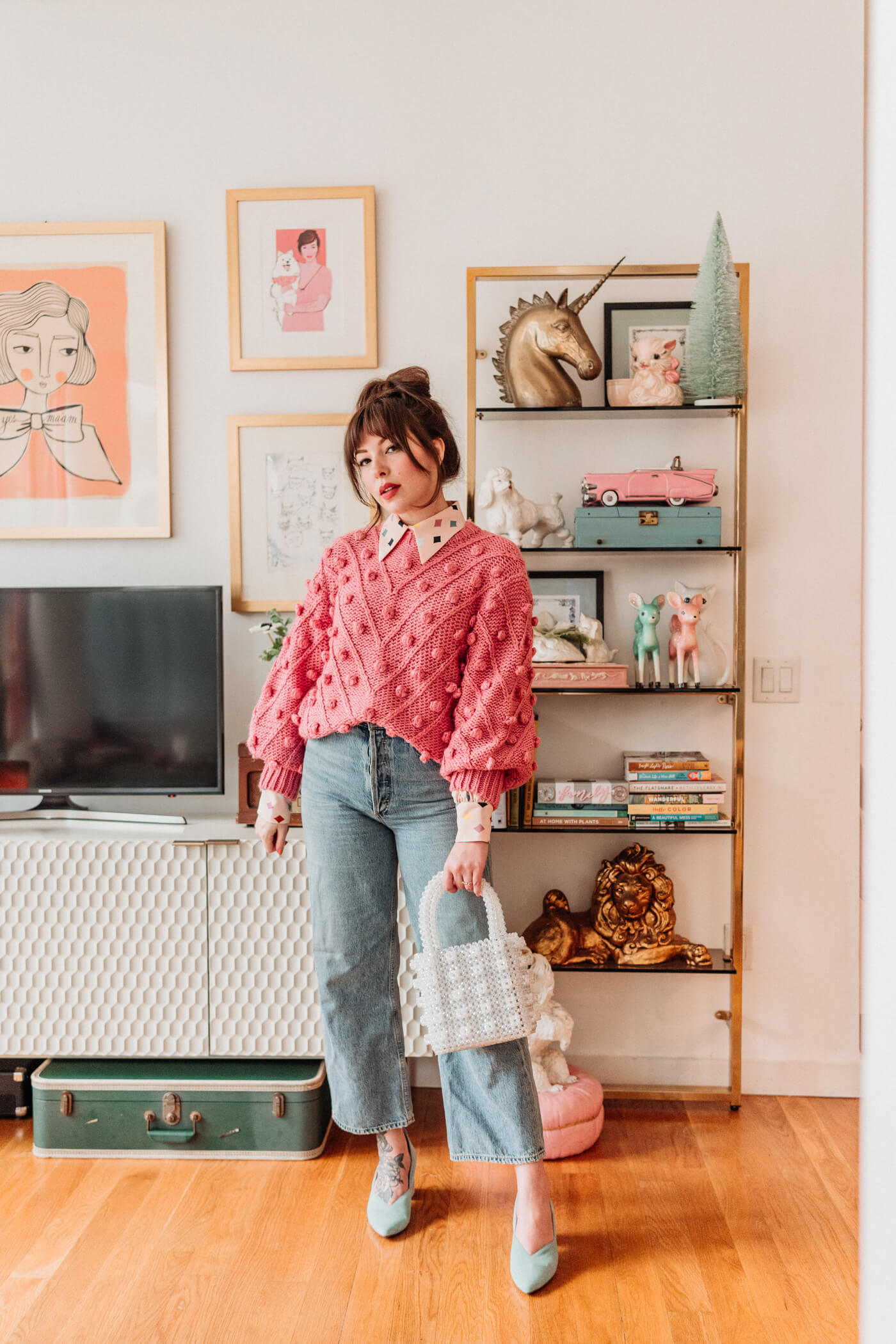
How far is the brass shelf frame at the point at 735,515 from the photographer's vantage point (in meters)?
2.08

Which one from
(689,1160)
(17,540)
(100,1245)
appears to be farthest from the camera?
(17,540)

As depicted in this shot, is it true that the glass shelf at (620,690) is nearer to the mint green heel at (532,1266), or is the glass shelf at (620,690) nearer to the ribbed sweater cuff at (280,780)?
the ribbed sweater cuff at (280,780)

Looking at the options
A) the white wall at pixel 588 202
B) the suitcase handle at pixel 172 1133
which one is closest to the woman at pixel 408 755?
the suitcase handle at pixel 172 1133

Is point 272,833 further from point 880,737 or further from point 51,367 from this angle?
point 880,737

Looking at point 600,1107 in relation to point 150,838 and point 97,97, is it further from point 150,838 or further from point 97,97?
point 97,97

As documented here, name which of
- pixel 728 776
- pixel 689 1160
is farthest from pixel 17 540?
pixel 689 1160

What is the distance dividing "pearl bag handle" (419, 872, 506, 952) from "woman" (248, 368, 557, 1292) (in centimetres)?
2

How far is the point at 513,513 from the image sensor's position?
2.11 meters

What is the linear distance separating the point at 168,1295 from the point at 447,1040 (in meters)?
0.59

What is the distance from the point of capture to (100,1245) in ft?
5.48

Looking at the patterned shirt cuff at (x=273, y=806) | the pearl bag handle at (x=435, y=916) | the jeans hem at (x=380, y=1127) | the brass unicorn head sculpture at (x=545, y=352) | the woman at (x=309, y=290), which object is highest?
the woman at (x=309, y=290)

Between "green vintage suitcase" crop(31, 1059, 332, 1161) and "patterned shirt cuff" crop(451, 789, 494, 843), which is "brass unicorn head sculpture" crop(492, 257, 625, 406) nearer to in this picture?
"patterned shirt cuff" crop(451, 789, 494, 843)

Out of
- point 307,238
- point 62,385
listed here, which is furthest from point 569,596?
point 62,385

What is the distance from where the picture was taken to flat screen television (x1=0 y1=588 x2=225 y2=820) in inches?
84.6
